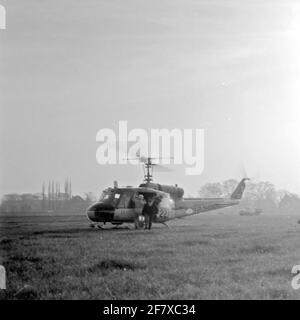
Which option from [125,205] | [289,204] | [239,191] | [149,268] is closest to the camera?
[149,268]

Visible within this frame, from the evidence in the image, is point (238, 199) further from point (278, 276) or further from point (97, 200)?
point (278, 276)

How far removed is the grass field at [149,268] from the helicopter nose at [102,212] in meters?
6.34

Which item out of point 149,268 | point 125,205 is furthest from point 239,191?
point 149,268

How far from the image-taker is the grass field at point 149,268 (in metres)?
11.5

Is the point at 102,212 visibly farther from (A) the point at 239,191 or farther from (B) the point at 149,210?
(A) the point at 239,191

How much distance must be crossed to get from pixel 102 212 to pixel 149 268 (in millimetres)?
13717

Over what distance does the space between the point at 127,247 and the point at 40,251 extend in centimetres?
327

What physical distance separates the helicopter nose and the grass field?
6.34 metres

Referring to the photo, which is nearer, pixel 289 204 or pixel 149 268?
pixel 149 268

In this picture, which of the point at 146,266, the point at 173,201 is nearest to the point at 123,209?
the point at 173,201

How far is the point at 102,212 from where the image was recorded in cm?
2716

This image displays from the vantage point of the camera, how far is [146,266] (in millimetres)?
13984

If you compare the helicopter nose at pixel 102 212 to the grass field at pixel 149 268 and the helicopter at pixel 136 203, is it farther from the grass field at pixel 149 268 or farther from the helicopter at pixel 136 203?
the grass field at pixel 149 268
